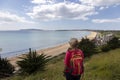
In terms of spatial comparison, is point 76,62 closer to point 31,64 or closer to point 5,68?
point 31,64

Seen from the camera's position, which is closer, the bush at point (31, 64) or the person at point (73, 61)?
the person at point (73, 61)

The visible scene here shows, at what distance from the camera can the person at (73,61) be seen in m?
5.03

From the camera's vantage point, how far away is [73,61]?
5.10m

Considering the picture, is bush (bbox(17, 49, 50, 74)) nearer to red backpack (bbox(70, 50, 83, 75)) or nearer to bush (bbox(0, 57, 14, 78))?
bush (bbox(0, 57, 14, 78))

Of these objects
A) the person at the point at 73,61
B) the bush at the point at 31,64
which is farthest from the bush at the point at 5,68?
the person at the point at 73,61

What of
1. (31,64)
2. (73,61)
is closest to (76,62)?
(73,61)

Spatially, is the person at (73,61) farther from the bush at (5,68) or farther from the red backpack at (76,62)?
the bush at (5,68)

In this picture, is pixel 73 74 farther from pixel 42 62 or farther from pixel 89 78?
pixel 42 62

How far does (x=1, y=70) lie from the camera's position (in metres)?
13.4

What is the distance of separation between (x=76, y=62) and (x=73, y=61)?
80mm

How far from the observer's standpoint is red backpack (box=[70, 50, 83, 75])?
507 centimetres

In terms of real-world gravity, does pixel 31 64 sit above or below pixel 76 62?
below

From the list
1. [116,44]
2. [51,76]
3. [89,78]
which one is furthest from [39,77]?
[116,44]

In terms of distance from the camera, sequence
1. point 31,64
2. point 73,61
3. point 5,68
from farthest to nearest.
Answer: point 5,68 → point 31,64 → point 73,61
